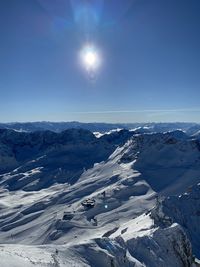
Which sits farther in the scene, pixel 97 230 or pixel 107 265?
pixel 97 230

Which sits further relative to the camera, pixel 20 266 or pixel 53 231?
pixel 53 231

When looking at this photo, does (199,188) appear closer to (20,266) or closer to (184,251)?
(184,251)

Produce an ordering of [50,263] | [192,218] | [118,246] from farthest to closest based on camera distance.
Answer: [192,218] < [118,246] < [50,263]

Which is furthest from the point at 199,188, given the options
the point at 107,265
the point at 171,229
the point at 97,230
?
the point at 107,265

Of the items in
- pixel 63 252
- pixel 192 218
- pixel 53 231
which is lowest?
pixel 53 231

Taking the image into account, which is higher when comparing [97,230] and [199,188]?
[199,188]

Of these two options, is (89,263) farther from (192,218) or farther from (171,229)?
(192,218)

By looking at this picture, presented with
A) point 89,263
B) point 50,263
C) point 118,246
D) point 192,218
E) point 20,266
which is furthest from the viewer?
point 192,218

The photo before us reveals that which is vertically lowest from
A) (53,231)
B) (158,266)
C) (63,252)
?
(53,231)

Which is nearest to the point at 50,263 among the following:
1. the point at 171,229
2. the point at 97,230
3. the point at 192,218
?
the point at 171,229
